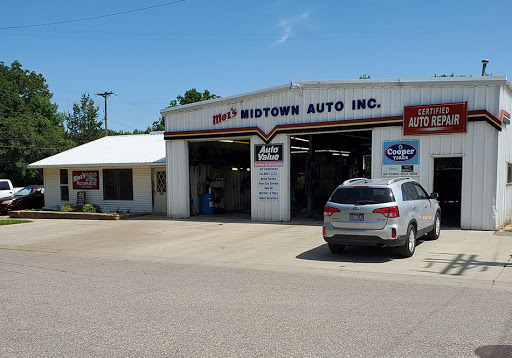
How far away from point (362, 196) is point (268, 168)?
8.00 m

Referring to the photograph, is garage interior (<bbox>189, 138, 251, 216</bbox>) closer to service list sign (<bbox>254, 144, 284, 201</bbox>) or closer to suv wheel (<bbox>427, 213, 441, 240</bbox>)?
service list sign (<bbox>254, 144, 284, 201</bbox>)

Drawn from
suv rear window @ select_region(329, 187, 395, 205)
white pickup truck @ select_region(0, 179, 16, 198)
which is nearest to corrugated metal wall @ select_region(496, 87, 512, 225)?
suv rear window @ select_region(329, 187, 395, 205)

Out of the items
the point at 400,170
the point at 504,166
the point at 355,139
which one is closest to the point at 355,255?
the point at 400,170

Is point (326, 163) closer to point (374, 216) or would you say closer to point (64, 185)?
point (64, 185)

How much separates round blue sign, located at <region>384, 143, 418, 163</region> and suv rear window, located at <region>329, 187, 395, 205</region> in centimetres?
575

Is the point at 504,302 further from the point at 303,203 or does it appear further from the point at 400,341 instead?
the point at 303,203

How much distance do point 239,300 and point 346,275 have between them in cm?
268

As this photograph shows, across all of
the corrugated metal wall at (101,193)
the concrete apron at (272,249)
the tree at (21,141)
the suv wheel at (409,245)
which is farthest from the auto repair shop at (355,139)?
the tree at (21,141)

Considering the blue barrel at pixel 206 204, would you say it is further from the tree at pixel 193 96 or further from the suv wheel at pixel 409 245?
the tree at pixel 193 96

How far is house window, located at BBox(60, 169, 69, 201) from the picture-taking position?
25.2 meters

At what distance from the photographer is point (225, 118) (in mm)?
18859

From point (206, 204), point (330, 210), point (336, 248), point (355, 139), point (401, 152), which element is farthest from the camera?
point (355, 139)

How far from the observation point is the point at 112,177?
941 inches

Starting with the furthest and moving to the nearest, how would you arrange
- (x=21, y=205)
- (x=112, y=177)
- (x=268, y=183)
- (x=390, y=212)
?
(x=21, y=205), (x=112, y=177), (x=268, y=183), (x=390, y=212)
